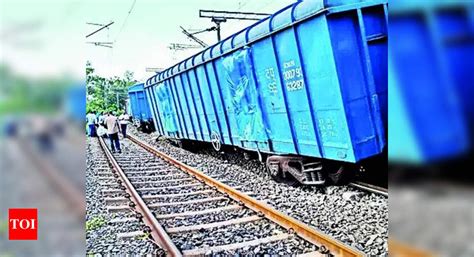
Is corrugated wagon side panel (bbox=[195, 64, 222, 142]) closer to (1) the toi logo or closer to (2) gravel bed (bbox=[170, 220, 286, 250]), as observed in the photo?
(2) gravel bed (bbox=[170, 220, 286, 250])

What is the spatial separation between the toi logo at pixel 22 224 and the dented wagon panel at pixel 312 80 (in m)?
3.36

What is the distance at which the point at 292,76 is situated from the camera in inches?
215

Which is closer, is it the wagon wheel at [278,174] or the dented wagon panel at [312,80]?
the dented wagon panel at [312,80]

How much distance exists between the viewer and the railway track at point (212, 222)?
375 centimetres

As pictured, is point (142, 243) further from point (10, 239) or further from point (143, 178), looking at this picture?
point (143, 178)

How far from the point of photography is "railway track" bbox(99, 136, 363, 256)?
12.3ft

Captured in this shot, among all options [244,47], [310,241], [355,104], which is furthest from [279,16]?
[310,241]

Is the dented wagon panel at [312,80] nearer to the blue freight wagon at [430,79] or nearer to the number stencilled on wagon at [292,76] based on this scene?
the number stencilled on wagon at [292,76]

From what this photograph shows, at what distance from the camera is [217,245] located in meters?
3.95

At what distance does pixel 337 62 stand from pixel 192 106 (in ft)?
20.6

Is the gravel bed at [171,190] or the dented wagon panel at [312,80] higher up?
the dented wagon panel at [312,80]

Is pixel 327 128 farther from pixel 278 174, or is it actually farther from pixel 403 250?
pixel 403 250

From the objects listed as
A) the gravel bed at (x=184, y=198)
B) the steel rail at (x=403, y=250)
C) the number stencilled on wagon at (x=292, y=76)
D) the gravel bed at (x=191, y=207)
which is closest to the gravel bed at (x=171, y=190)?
the gravel bed at (x=184, y=198)

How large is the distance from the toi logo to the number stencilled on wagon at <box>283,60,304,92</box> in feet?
12.5
